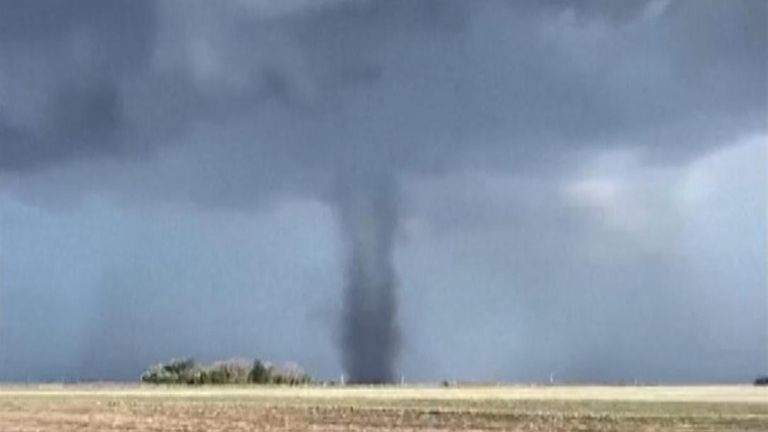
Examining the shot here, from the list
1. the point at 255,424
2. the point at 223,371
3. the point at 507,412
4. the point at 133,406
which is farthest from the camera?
the point at 223,371

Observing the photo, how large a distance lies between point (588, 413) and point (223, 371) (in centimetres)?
10554

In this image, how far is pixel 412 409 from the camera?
85375 mm

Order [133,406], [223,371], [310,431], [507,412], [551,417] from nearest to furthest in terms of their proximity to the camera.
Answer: [310,431], [551,417], [507,412], [133,406], [223,371]

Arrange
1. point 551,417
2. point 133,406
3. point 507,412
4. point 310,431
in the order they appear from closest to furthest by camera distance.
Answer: point 310,431 → point 551,417 → point 507,412 → point 133,406

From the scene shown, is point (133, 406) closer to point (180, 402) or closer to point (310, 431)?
point (180, 402)

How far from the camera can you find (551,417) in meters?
76.4

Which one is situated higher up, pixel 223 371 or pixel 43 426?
pixel 223 371

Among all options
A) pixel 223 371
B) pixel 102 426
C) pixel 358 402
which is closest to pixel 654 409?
pixel 358 402

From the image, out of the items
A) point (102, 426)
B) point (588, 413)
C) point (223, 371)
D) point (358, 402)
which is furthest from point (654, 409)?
point (223, 371)

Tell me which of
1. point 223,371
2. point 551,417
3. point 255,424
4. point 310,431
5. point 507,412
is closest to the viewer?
point 310,431

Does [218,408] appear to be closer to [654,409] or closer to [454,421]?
[454,421]

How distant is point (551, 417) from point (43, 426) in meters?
29.0

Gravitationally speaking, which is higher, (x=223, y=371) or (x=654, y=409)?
(x=223, y=371)

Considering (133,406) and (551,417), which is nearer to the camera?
(551,417)
